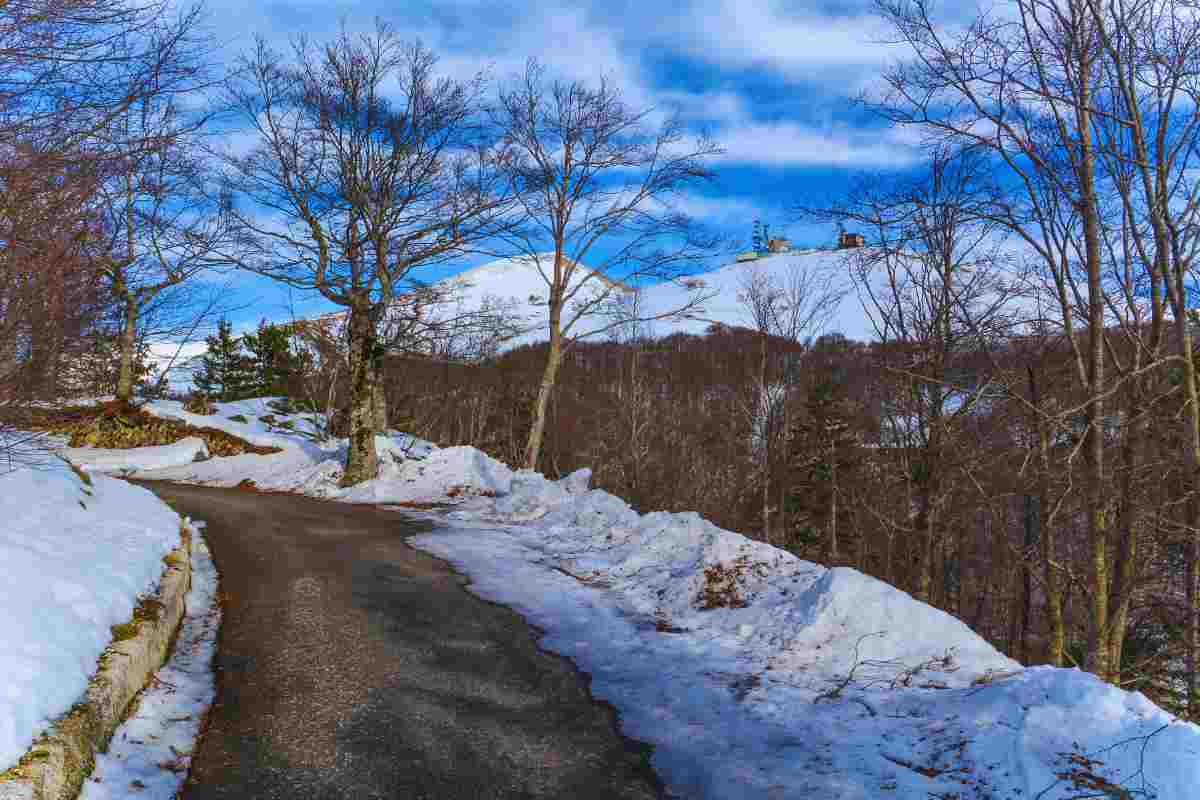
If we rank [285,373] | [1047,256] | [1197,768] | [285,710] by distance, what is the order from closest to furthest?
[1197,768] → [285,710] → [1047,256] → [285,373]

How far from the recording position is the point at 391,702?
481 cm

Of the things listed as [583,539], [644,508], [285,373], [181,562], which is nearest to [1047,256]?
[583,539]

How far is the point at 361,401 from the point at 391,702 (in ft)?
42.5

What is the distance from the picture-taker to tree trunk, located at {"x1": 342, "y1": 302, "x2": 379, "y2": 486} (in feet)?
55.2

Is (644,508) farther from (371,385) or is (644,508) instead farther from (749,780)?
(749,780)

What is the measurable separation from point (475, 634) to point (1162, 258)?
763 centimetres

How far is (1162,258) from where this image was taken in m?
7.14

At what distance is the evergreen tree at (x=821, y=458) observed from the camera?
109ft

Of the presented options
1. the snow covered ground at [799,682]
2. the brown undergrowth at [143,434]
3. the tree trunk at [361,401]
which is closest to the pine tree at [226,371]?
the brown undergrowth at [143,434]

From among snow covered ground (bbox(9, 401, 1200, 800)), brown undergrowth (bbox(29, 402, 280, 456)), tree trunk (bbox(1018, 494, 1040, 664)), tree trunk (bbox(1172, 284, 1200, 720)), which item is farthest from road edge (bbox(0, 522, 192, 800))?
brown undergrowth (bbox(29, 402, 280, 456))

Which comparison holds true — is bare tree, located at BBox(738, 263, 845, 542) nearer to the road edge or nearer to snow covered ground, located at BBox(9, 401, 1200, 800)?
snow covered ground, located at BBox(9, 401, 1200, 800)

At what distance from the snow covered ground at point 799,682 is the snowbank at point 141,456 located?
15.5 metres

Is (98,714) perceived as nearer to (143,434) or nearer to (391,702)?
(391,702)

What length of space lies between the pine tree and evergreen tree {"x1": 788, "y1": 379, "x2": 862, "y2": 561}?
33.3 metres
